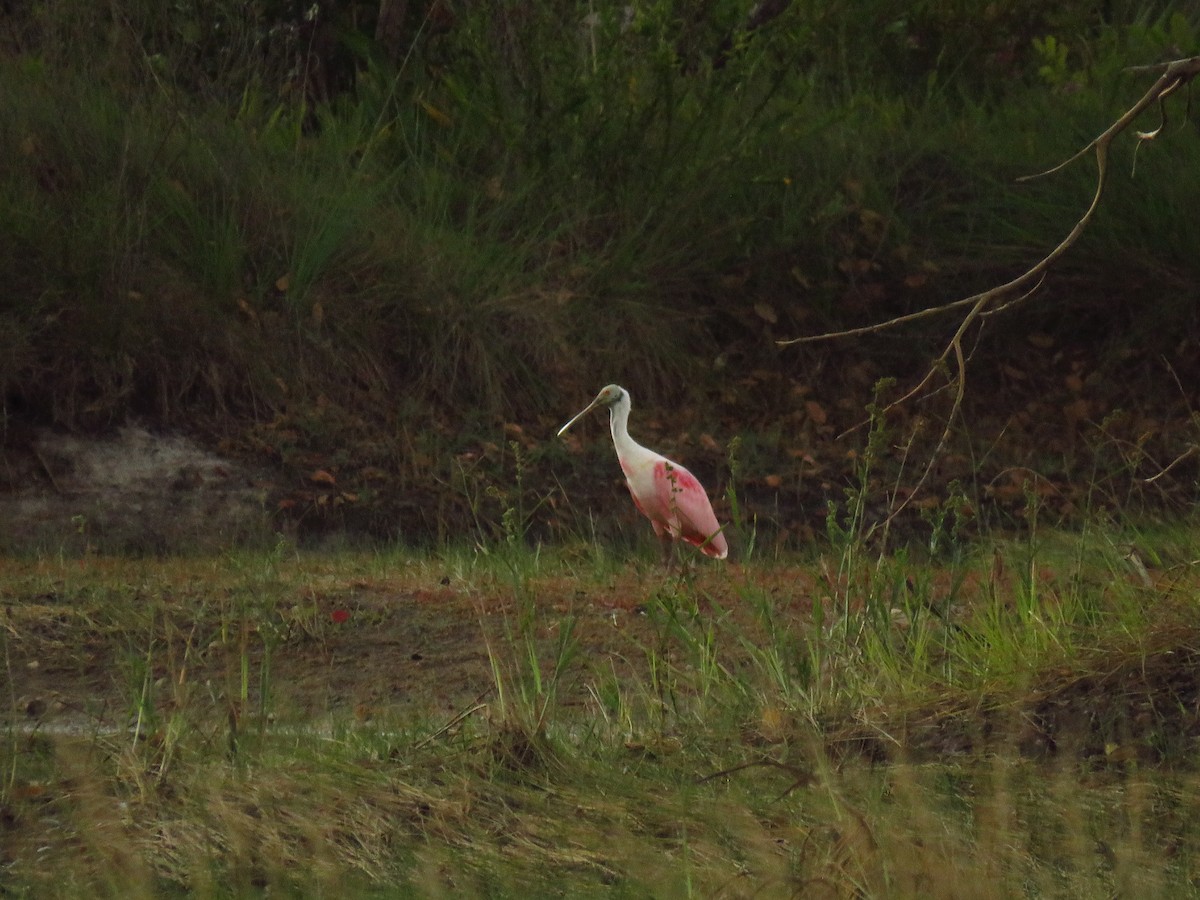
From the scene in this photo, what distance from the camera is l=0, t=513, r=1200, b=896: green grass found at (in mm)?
3162

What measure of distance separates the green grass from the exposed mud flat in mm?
2626

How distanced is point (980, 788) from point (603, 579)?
3.03 metres

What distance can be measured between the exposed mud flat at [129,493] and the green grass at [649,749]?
8.62ft

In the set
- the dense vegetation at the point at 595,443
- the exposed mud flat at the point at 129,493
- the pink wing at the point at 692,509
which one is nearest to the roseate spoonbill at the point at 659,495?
the pink wing at the point at 692,509

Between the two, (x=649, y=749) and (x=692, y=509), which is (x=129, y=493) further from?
(x=649, y=749)

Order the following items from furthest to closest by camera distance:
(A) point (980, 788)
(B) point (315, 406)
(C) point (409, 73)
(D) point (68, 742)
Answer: (C) point (409, 73) → (B) point (315, 406) → (D) point (68, 742) → (A) point (980, 788)

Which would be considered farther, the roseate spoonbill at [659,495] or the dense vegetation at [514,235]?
the dense vegetation at [514,235]

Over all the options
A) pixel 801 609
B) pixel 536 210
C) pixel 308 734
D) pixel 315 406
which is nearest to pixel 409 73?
pixel 536 210

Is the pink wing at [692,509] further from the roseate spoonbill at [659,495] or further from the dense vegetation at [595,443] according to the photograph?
the dense vegetation at [595,443]

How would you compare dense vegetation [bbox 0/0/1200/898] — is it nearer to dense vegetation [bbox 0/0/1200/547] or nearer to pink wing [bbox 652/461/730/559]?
dense vegetation [bbox 0/0/1200/547]

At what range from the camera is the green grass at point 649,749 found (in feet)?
10.4

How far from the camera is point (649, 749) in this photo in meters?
3.96

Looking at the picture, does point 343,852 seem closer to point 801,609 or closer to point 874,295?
point 801,609

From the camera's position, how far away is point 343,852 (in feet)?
10.9
